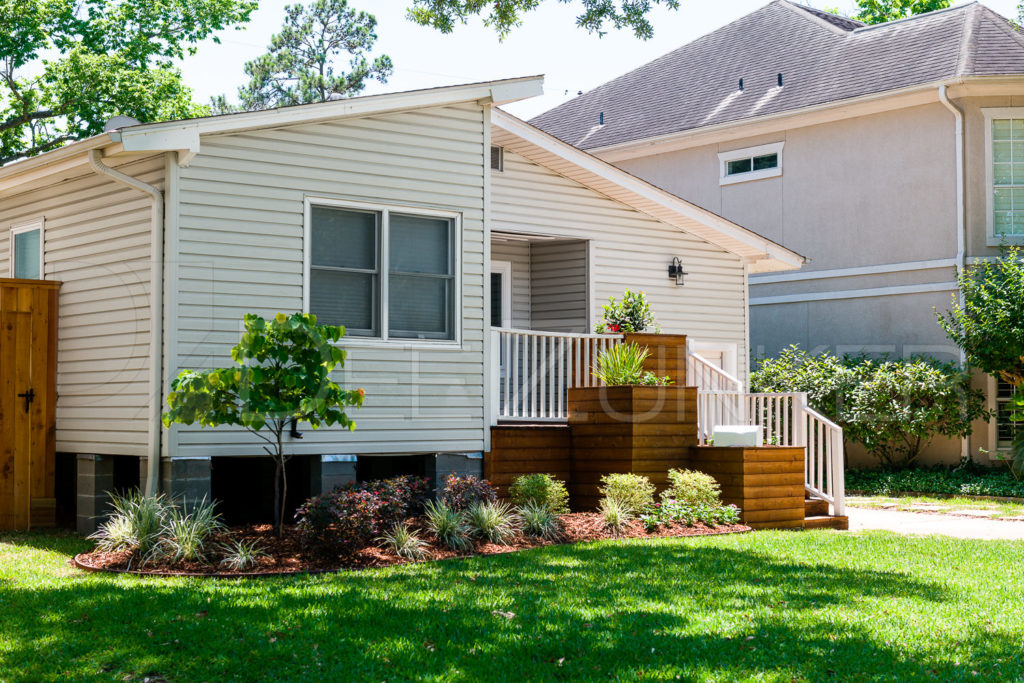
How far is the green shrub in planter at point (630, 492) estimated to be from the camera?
1052 cm

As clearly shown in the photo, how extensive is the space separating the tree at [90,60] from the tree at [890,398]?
1651cm

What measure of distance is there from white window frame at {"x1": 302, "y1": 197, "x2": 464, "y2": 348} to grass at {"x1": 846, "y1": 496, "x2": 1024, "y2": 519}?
711cm

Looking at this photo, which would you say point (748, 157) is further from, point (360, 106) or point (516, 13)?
point (360, 106)

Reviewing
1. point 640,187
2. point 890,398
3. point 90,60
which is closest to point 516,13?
point 640,187

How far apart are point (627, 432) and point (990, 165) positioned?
9.69 meters

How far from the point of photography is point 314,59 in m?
39.1

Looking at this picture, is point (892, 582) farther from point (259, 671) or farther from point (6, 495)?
point (6, 495)

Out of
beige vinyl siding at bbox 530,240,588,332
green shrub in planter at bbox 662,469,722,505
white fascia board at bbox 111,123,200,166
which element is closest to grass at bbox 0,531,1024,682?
green shrub in planter at bbox 662,469,722,505

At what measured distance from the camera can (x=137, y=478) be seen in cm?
1037

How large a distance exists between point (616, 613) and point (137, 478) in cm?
592

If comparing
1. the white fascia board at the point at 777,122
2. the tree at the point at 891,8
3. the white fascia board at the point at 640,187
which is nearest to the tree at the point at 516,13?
the white fascia board at the point at 640,187

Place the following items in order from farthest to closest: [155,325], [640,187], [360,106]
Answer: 1. [640,187]
2. [360,106]
3. [155,325]

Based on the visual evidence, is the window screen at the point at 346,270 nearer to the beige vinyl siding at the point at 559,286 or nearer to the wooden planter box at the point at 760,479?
the wooden planter box at the point at 760,479

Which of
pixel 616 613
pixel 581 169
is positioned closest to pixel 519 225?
pixel 581 169
